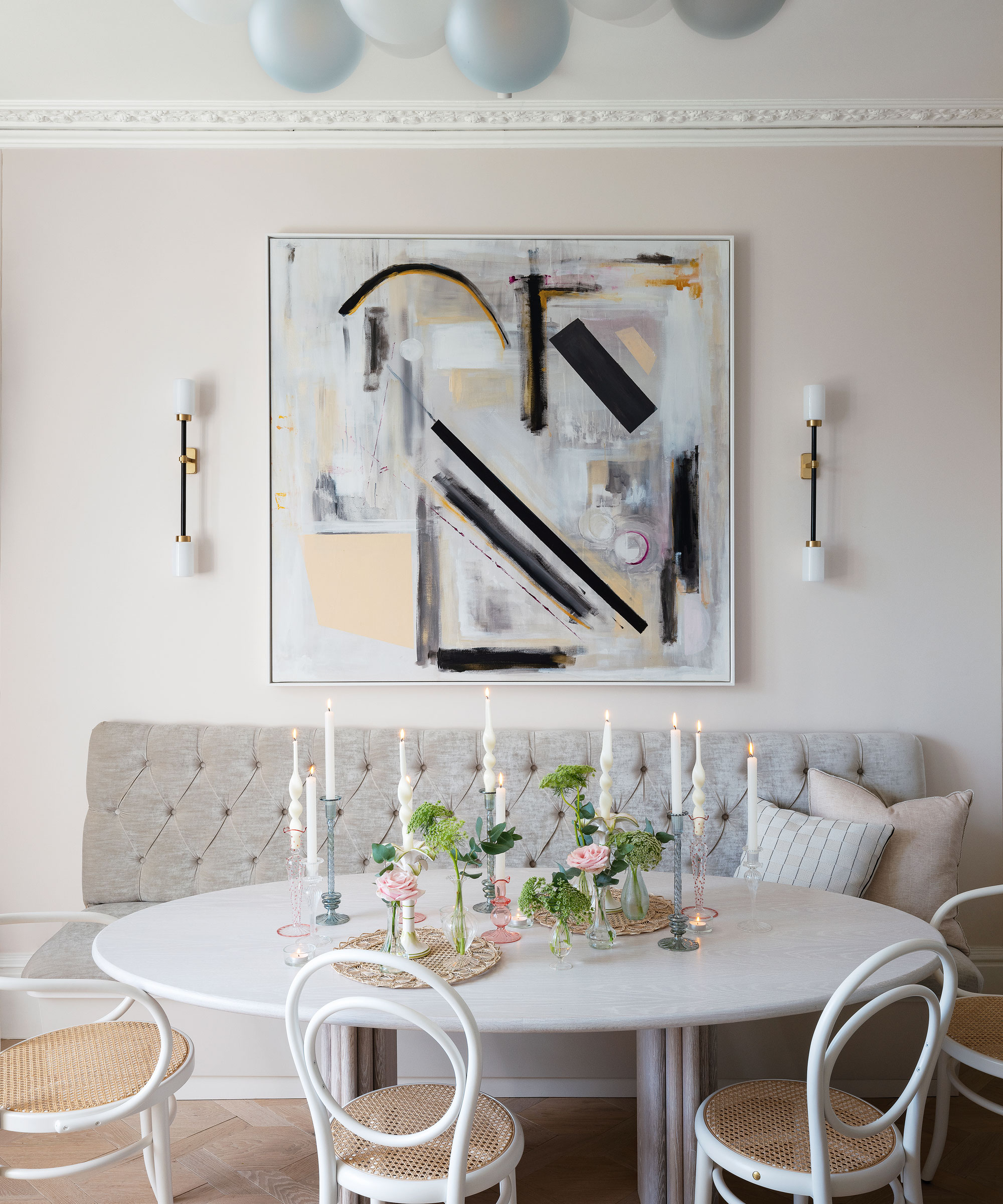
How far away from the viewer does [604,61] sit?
255cm

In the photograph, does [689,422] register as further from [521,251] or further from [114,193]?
[114,193]

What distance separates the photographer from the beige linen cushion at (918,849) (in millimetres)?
2400

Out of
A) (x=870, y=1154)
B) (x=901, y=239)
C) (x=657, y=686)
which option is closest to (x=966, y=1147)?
(x=870, y=1154)

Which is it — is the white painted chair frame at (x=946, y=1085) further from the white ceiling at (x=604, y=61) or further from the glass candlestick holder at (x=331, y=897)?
the white ceiling at (x=604, y=61)

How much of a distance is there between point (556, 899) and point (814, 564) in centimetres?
158

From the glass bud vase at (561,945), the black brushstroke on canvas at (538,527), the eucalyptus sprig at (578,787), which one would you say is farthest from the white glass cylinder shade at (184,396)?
the glass bud vase at (561,945)

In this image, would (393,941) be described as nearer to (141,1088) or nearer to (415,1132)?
(415,1132)

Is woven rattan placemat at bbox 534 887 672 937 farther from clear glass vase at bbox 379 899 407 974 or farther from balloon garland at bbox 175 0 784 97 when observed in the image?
balloon garland at bbox 175 0 784 97

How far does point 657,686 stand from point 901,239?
163 centimetres

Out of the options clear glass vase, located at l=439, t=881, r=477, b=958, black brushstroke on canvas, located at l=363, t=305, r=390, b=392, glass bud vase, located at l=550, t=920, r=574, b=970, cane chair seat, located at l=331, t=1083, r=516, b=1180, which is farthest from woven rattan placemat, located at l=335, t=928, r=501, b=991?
black brushstroke on canvas, located at l=363, t=305, r=390, b=392

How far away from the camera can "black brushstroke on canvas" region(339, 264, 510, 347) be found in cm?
279

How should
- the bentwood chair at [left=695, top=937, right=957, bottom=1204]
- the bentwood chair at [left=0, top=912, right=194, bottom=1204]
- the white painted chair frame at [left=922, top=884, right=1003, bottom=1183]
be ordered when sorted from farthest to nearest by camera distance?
the white painted chair frame at [left=922, top=884, right=1003, bottom=1183], the bentwood chair at [left=0, top=912, right=194, bottom=1204], the bentwood chair at [left=695, top=937, right=957, bottom=1204]

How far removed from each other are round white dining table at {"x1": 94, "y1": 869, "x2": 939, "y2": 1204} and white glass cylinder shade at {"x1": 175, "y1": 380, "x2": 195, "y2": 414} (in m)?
1.48

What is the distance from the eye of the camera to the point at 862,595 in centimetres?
284
